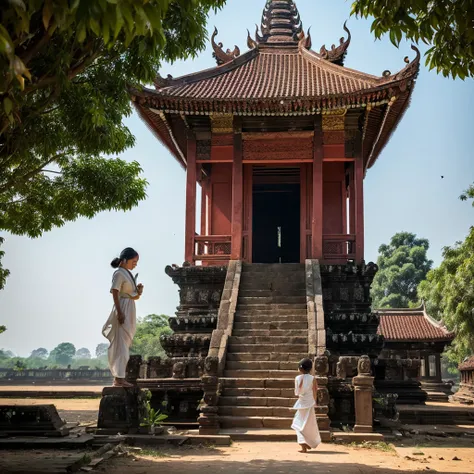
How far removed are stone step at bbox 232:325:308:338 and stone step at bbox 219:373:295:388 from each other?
1726mm

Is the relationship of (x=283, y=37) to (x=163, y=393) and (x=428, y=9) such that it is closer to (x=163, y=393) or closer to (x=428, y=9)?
(x=163, y=393)

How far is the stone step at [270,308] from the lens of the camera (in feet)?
50.2

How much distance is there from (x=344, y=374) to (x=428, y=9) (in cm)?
750

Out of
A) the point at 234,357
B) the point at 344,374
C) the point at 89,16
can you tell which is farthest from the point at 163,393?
the point at 89,16

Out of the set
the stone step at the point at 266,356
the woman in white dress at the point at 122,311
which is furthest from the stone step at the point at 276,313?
the woman in white dress at the point at 122,311

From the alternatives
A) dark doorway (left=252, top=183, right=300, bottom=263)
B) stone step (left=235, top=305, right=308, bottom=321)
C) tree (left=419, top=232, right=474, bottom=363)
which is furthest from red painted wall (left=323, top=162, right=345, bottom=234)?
tree (left=419, top=232, right=474, bottom=363)

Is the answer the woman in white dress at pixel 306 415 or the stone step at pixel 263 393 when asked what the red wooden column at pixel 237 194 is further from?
the woman in white dress at pixel 306 415

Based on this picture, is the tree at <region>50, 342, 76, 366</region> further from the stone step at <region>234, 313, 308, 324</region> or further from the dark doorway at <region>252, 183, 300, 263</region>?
the stone step at <region>234, 313, 308, 324</region>

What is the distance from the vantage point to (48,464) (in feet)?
21.7

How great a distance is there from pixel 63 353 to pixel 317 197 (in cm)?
17408

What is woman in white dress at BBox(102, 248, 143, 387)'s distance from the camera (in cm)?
912

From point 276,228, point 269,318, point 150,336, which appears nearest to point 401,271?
point 150,336

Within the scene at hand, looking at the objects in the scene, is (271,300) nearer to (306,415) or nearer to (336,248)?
(336,248)

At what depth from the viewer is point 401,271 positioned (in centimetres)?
7012
